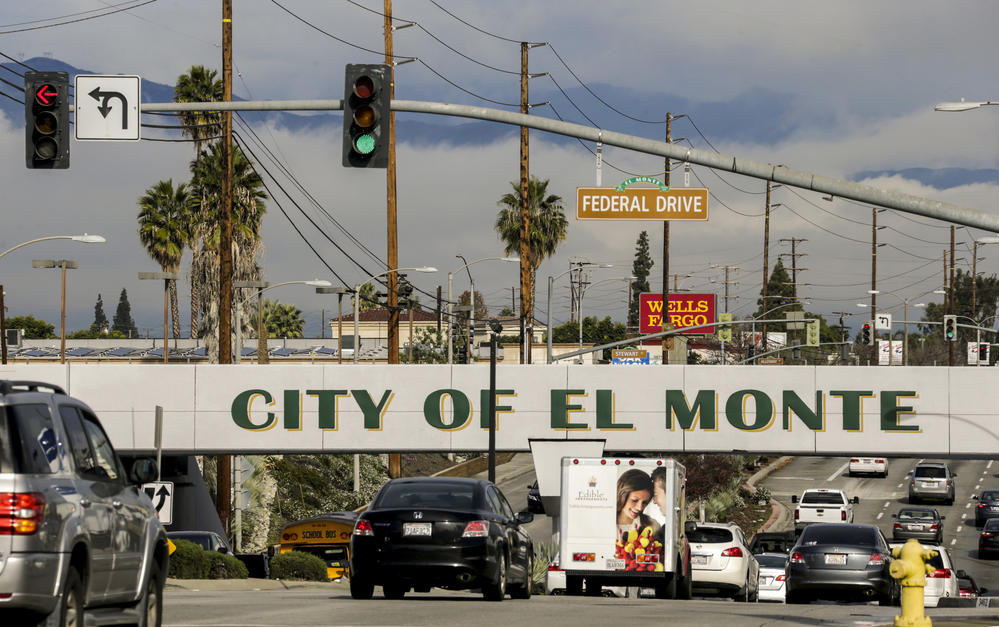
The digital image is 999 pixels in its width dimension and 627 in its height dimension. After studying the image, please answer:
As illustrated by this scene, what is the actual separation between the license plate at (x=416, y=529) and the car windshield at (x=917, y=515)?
37.5 m

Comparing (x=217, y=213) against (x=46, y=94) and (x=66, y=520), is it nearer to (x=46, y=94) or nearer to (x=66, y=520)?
(x=46, y=94)

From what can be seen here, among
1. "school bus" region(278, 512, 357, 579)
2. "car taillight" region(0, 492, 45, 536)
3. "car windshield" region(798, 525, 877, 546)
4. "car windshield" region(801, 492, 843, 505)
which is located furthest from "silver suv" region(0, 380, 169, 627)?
"car windshield" region(801, 492, 843, 505)

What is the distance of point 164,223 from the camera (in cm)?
7088

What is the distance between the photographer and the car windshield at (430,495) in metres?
17.4

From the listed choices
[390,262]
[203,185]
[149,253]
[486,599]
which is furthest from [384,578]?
[149,253]

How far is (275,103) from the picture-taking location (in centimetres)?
1770

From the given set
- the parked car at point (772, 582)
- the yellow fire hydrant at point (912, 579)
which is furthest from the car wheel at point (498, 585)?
the parked car at point (772, 582)

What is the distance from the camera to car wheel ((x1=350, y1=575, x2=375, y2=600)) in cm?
1758

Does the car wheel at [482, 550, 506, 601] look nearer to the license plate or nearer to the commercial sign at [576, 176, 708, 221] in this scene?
the license plate

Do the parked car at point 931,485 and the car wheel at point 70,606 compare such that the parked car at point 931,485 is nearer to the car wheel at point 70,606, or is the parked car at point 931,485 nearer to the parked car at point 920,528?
the parked car at point 920,528

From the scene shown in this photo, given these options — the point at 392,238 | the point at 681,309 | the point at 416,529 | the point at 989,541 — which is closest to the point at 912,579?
the point at 416,529

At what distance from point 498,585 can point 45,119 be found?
8.30m

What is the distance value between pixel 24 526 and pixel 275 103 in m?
10.3

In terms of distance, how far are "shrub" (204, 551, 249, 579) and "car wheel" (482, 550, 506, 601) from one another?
31.9 ft
